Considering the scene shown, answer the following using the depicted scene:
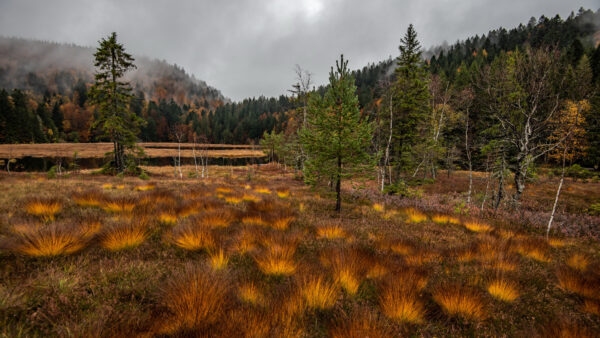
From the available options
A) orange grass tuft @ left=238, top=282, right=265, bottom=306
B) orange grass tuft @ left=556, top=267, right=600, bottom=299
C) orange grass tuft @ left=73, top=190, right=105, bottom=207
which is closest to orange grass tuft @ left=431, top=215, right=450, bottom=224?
orange grass tuft @ left=556, top=267, right=600, bottom=299

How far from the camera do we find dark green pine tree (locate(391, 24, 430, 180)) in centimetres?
1441

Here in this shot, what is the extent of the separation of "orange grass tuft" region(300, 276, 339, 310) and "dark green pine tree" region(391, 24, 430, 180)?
1395cm

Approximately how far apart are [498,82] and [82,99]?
194 m

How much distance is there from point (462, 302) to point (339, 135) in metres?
6.51

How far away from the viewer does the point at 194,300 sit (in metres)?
2.07

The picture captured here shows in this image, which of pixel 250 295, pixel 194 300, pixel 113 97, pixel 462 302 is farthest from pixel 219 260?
pixel 113 97

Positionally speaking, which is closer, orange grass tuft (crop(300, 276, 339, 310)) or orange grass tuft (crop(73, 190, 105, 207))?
orange grass tuft (crop(300, 276, 339, 310))

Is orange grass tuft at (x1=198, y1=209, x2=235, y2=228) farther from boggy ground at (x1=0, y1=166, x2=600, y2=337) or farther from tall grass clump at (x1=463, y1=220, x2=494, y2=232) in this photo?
tall grass clump at (x1=463, y1=220, x2=494, y2=232)

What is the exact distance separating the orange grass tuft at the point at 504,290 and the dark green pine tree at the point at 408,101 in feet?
40.7

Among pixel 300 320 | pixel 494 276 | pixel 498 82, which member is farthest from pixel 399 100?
pixel 300 320

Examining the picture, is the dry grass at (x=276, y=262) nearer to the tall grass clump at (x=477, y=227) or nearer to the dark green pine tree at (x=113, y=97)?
the tall grass clump at (x=477, y=227)

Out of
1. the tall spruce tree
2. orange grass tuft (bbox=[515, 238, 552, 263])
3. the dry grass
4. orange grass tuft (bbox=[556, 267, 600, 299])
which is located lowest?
orange grass tuft (bbox=[515, 238, 552, 263])

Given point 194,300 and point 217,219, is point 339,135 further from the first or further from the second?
point 194,300

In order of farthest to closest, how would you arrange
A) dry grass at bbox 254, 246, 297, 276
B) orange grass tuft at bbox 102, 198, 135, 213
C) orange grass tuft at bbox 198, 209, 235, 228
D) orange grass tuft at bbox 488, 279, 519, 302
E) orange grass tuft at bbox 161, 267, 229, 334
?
1. orange grass tuft at bbox 102, 198, 135, 213
2. orange grass tuft at bbox 198, 209, 235, 228
3. dry grass at bbox 254, 246, 297, 276
4. orange grass tuft at bbox 488, 279, 519, 302
5. orange grass tuft at bbox 161, 267, 229, 334
